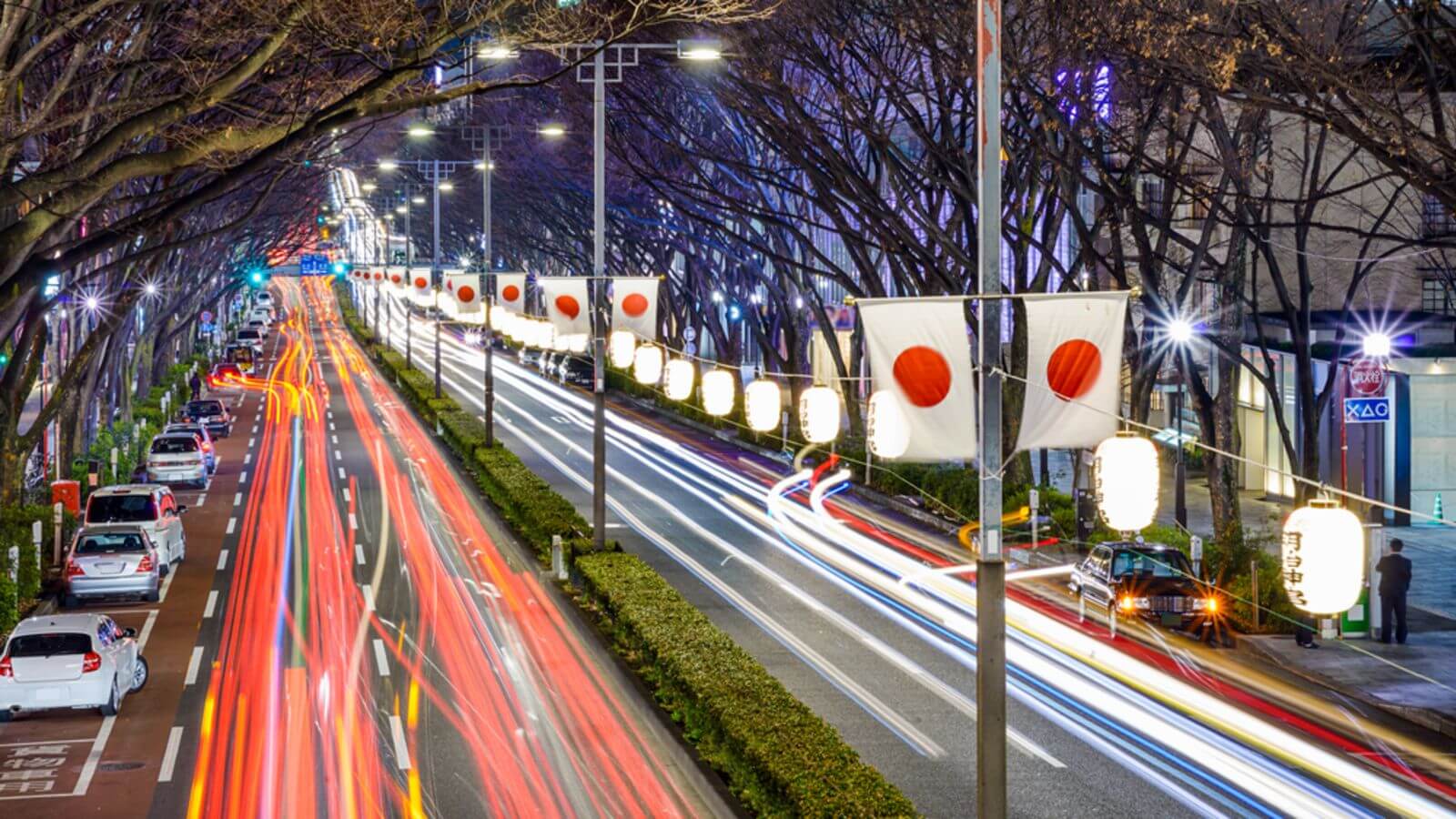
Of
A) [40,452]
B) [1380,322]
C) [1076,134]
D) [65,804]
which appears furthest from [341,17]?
[40,452]

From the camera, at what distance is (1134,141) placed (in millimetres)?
27078

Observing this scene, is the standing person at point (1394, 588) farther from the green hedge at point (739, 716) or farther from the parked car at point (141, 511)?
the parked car at point (141, 511)

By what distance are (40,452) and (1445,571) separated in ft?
117

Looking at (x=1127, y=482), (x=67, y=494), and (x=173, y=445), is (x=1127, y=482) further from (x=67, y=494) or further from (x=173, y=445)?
(x=173, y=445)

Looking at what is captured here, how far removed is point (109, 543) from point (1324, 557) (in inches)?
856

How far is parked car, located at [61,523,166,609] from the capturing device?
27.4 meters

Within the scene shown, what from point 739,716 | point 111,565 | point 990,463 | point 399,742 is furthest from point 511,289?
point 990,463

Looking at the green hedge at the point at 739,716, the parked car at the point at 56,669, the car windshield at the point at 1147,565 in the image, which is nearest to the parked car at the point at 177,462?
the green hedge at the point at 739,716

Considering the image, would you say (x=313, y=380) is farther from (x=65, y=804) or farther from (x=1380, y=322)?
(x=65, y=804)

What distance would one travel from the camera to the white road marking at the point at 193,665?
22469mm

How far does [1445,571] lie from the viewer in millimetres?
30859

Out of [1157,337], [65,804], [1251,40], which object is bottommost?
[65,804]

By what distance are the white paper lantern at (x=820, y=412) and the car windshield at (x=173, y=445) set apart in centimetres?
2691

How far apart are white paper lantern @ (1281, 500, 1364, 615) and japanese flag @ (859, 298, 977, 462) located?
2516 mm
